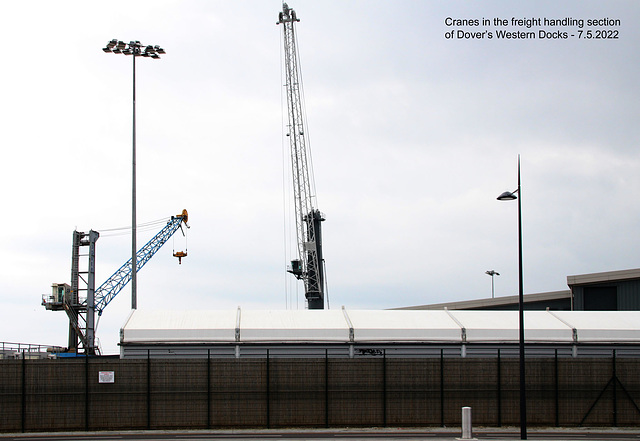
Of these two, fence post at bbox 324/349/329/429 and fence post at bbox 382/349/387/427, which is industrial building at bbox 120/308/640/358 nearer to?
fence post at bbox 382/349/387/427

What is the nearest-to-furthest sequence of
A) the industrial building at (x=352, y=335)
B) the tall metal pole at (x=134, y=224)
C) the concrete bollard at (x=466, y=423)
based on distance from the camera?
1. the concrete bollard at (x=466, y=423)
2. the industrial building at (x=352, y=335)
3. the tall metal pole at (x=134, y=224)

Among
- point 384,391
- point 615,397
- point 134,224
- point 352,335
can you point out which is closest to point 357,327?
point 352,335

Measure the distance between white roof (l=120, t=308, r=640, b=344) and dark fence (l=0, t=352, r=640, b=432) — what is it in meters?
2.67

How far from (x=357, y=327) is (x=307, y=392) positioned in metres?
4.61

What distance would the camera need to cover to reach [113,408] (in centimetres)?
2836

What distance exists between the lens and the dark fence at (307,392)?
28234 mm

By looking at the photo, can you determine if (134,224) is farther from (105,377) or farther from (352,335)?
(352,335)

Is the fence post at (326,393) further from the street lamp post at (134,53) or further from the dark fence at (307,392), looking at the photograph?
the street lamp post at (134,53)

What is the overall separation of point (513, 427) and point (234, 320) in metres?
12.9

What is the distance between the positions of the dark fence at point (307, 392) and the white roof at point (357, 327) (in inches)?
105

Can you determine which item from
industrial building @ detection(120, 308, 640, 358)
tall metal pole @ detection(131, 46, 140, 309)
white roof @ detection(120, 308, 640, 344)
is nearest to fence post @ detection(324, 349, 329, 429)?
industrial building @ detection(120, 308, 640, 358)

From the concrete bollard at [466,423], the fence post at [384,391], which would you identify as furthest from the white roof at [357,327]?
the concrete bollard at [466,423]

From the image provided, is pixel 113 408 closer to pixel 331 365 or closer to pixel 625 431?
pixel 331 365

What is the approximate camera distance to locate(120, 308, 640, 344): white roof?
3130cm
